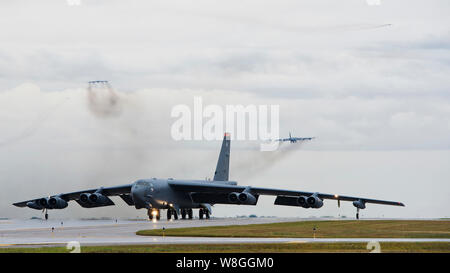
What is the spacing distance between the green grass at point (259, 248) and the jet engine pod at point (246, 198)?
1513 inches

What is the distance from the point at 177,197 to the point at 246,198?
28.8 feet

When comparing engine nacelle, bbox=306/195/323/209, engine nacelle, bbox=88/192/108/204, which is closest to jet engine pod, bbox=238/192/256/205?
engine nacelle, bbox=306/195/323/209

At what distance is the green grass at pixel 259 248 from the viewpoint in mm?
36844

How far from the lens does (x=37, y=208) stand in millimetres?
83375

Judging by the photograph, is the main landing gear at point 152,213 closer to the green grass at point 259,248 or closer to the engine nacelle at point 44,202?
the engine nacelle at point 44,202

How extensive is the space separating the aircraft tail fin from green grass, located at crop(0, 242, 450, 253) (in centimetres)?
5699

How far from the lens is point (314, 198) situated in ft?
248

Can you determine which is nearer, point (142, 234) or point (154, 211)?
point (142, 234)


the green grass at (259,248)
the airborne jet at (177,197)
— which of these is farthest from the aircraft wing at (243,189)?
the green grass at (259,248)
